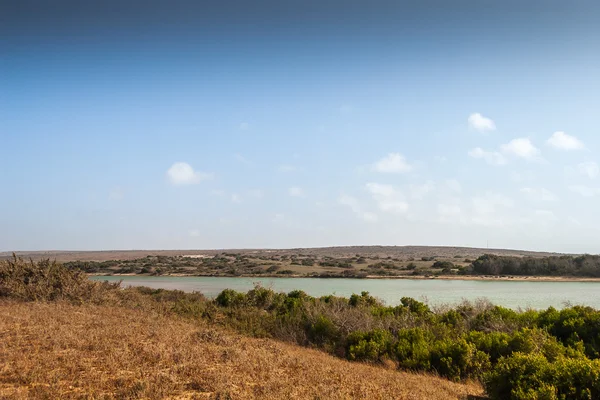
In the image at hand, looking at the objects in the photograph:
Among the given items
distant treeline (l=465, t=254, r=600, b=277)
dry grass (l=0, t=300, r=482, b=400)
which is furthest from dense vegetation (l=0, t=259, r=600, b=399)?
distant treeline (l=465, t=254, r=600, b=277)

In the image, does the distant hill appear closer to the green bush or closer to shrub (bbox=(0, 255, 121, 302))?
shrub (bbox=(0, 255, 121, 302))

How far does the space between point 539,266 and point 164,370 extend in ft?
173

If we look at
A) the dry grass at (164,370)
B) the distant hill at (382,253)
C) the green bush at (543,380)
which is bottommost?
the distant hill at (382,253)

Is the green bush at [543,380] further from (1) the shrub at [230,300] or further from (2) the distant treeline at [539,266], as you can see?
(2) the distant treeline at [539,266]

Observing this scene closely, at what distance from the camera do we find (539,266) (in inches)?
1973

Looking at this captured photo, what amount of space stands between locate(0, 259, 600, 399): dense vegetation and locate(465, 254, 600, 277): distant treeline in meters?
36.1

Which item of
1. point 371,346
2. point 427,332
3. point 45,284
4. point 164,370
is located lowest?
point 371,346

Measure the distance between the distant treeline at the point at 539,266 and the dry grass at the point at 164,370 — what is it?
153ft

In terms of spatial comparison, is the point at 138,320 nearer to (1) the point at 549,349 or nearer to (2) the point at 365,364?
(2) the point at 365,364

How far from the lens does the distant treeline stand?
47812 mm

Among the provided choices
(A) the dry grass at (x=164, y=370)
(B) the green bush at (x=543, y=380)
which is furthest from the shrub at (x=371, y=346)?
(B) the green bush at (x=543, y=380)

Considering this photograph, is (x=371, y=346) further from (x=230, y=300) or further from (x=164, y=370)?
(x=230, y=300)

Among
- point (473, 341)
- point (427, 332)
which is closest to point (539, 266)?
point (427, 332)

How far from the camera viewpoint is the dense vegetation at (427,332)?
7.51 meters
